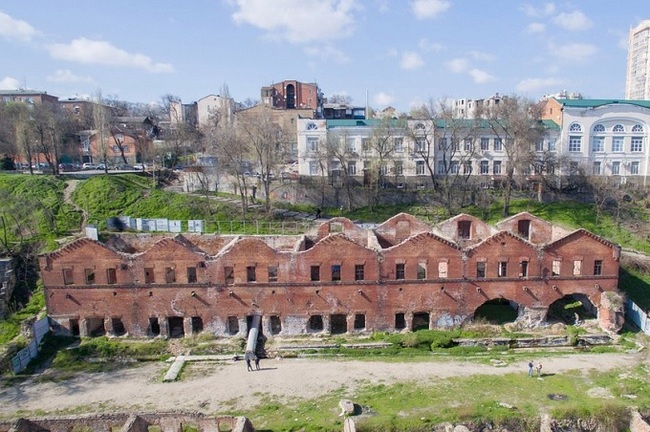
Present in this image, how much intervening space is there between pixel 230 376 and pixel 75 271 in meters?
13.2

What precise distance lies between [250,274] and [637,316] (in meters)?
25.1

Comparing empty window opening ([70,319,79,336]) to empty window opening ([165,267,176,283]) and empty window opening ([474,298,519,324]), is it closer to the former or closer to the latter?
empty window opening ([165,267,176,283])

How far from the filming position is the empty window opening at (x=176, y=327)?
3253 cm

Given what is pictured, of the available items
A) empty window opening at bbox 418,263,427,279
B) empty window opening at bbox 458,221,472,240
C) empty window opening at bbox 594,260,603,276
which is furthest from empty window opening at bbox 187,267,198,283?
empty window opening at bbox 594,260,603,276

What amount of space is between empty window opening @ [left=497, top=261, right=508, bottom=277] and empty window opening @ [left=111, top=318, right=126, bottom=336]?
25.1 meters

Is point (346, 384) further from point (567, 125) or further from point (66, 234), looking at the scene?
point (567, 125)

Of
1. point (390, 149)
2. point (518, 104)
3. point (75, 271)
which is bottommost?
point (75, 271)

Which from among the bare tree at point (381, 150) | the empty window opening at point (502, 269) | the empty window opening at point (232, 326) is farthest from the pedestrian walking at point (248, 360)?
the bare tree at point (381, 150)

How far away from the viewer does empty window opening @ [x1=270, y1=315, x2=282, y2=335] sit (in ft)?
106

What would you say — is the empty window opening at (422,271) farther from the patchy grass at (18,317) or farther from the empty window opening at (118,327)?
the patchy grass at (18,317)

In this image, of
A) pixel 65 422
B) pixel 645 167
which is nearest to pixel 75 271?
pixel 65 422

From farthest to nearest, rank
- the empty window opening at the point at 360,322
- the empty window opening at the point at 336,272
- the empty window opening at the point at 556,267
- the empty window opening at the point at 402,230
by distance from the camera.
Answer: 1. the empty window opening at the point at 402,230
2. the empty window opening at the point at 360,322
3. the empty window opening at the point at 556,267
4. the empty window opening at the point at 336,272

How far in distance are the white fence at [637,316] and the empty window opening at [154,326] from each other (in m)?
31.1

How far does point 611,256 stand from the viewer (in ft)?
106
